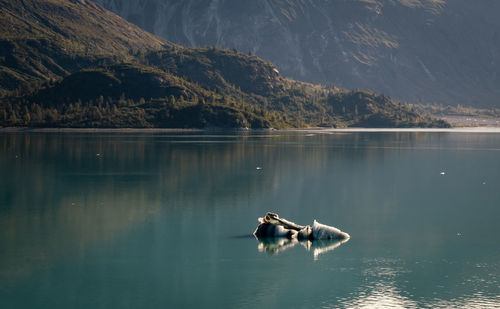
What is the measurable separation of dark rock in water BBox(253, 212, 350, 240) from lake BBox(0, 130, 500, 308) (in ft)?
5.92

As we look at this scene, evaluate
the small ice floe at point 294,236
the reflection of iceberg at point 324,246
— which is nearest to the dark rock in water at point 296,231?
the small ice floe at point 294,236

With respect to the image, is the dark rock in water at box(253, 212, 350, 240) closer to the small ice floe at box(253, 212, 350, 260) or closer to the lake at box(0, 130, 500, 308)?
the small ice floe at box(253, 212, 350, 260)

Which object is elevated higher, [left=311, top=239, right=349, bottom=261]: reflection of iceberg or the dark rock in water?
the dark rock in water

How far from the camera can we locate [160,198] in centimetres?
7931

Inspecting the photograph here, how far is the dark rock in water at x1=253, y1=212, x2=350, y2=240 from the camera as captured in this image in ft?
180

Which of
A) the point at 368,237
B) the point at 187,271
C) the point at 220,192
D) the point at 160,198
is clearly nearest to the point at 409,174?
the point at 220,192

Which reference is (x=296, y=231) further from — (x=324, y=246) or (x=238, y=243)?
(x=238, y=243)

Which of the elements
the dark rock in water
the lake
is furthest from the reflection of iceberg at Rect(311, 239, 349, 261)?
the dark rock in water

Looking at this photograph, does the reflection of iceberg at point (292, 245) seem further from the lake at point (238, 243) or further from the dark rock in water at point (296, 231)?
the dark rock in water at point (296, 231)

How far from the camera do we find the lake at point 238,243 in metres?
40.4

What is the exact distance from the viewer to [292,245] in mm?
52938

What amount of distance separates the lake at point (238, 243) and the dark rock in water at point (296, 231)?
5.92 feet

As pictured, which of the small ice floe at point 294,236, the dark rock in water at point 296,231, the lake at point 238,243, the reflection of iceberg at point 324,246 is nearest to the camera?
the lake at point 238,243

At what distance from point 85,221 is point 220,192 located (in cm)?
2630
